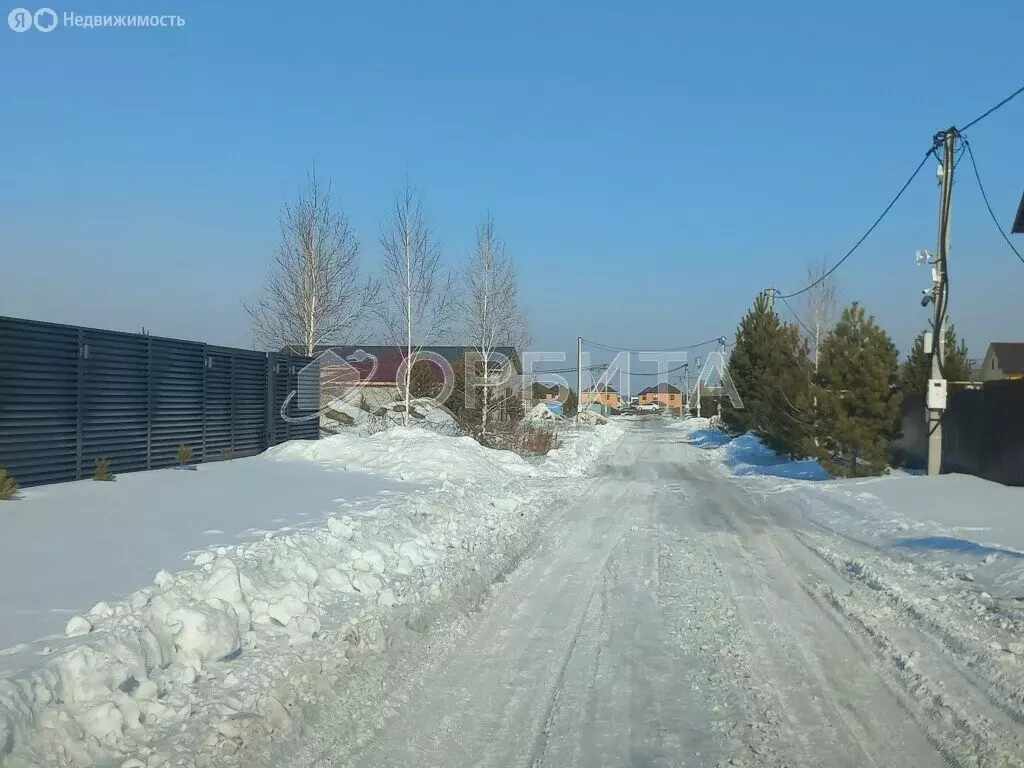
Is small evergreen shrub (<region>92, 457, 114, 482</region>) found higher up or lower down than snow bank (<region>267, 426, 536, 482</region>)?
higher up

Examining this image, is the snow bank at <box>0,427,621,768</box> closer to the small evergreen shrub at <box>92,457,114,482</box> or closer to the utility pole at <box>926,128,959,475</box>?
the small evergreen shrub at <box>92,457,114,482</box>

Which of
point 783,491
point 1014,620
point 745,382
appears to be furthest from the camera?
point 745,382

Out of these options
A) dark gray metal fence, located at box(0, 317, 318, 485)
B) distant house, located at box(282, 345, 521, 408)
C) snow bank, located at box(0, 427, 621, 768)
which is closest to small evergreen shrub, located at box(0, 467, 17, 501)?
dark gray metal fence, located at box(0, 317, 318, 485)

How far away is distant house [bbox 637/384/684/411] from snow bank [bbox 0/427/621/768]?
144465 mm

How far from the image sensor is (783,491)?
20031mm

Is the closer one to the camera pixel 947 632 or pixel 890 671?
pixel 890 671

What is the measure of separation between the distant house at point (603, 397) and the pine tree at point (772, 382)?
53.4m

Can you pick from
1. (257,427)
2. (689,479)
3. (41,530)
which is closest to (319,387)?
(257,427)

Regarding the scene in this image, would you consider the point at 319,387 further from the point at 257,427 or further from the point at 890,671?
the point at 890,671

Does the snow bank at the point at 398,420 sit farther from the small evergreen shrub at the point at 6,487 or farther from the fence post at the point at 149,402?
the small evergreen shrub at the point at 6,487

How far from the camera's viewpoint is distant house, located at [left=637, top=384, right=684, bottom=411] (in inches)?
6289

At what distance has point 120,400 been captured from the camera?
14695 millimetres

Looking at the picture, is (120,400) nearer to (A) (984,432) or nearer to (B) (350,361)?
(A) (984,432)

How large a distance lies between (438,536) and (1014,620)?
6.88 meters
